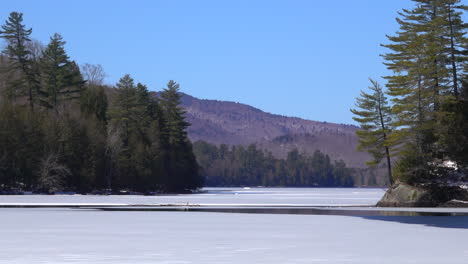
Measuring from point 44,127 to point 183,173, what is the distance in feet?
143

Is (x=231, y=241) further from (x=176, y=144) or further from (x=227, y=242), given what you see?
(x=176, y=144)

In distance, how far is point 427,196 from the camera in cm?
5662

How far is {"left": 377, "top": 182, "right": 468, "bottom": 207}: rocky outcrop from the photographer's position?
56.3 m

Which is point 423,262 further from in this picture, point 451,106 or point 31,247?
point 451,106

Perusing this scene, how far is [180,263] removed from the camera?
17203 millimetres

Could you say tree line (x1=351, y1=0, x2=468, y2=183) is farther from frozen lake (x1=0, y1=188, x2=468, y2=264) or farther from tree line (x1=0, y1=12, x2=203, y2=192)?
tree line (x1=0, y1=12, x2=203, y2=192)

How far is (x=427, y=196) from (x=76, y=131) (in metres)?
55.9

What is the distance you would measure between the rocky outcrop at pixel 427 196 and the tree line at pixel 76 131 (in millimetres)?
46697

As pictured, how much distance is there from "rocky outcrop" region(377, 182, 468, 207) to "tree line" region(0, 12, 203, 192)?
46.7m

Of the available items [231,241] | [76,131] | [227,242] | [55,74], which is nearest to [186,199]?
[76,131]

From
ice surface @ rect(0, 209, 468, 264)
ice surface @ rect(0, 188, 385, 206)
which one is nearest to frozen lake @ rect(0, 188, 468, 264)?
ice surface @ rect(0, 209, 468, 264)

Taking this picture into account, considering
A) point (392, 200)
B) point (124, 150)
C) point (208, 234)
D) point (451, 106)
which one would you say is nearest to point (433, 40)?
point (451, 106)

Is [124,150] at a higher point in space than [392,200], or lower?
higher

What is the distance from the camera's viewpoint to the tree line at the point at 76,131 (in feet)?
298
